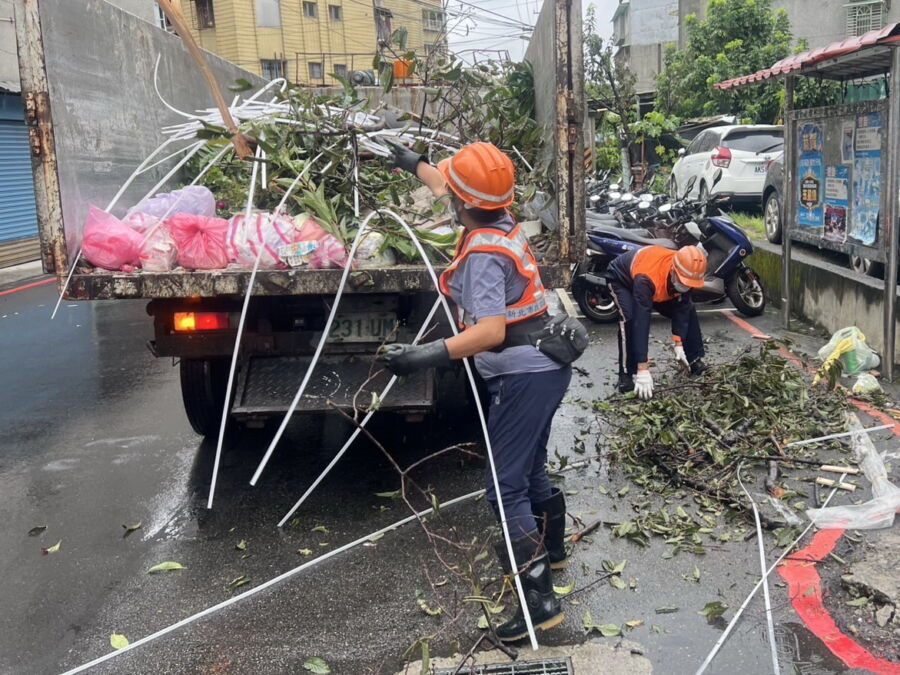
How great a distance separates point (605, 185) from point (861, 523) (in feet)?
36.2

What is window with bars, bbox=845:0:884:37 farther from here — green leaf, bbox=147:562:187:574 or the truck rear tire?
green leaf, bbox=147:562:187:574

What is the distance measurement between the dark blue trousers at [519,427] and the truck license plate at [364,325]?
1.23 metres

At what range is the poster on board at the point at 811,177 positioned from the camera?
24.7 ft

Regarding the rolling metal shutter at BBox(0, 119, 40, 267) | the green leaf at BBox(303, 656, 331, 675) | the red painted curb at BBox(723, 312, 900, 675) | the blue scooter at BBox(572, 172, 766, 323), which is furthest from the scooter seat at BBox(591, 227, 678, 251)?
the rolling metal shutter at BBox(0, 119, 40, 267)

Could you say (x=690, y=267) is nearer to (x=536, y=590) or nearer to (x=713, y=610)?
(x=713, y=610)

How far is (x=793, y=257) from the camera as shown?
29.0ft

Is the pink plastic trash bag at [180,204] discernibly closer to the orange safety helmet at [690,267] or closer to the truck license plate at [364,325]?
the truck license plate at [364,325]

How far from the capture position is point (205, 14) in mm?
33188

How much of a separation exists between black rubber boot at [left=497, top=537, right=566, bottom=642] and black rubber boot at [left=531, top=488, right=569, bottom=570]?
0.76 ft

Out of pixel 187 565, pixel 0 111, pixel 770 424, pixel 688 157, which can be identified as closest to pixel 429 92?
pixel 770 424

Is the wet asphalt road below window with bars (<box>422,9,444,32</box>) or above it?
below

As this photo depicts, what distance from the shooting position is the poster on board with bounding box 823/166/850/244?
23.1ft

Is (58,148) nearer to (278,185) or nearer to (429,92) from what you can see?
(278,185)

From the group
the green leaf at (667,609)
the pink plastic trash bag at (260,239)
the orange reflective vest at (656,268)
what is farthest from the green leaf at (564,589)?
the orange reflective vest at (656,268)
